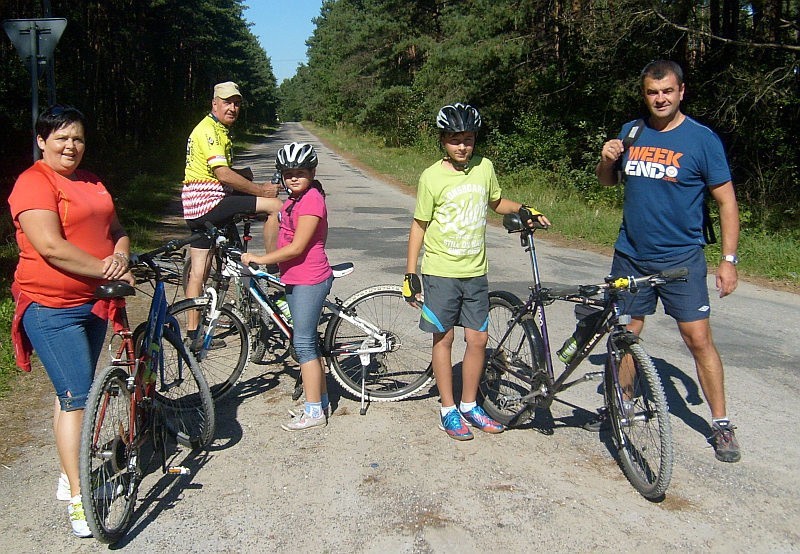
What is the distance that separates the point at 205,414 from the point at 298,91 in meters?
154

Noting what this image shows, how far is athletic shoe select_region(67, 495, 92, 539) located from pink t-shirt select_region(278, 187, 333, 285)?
1.79 metres

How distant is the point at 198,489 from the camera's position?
3949 millimetres

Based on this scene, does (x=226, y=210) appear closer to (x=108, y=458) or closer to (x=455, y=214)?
(x=455, y=214)

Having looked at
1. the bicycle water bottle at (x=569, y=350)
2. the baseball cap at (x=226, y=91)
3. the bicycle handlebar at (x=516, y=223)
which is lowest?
the bicycle water bottle at (x=569, y=350)

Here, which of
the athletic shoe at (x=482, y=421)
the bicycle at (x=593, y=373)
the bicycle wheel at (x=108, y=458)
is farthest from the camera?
the athletic shoe at (x=482, y=421)

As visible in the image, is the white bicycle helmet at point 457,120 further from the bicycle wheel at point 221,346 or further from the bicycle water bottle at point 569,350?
the bicycle wheel at point 221,346

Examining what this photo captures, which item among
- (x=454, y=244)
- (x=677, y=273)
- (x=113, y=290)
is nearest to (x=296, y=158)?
(x=454, y=244)

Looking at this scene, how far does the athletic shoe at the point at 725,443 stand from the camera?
423 centimetres

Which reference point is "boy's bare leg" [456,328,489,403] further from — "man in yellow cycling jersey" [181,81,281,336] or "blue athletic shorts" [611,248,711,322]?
"man in yellow cycling jersey" [181,81,281,336]

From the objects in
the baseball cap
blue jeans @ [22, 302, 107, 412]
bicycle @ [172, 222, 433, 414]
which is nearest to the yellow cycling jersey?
the baseball cap

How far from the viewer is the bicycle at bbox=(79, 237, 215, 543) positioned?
3344 millimetres

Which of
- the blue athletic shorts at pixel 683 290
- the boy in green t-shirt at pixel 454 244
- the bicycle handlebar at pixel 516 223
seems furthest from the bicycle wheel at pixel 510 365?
the blue athletic shorts at pixel 683 290

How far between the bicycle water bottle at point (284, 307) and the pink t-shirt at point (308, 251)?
0.43 m

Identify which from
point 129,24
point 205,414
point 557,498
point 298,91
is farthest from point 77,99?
point 298,91
